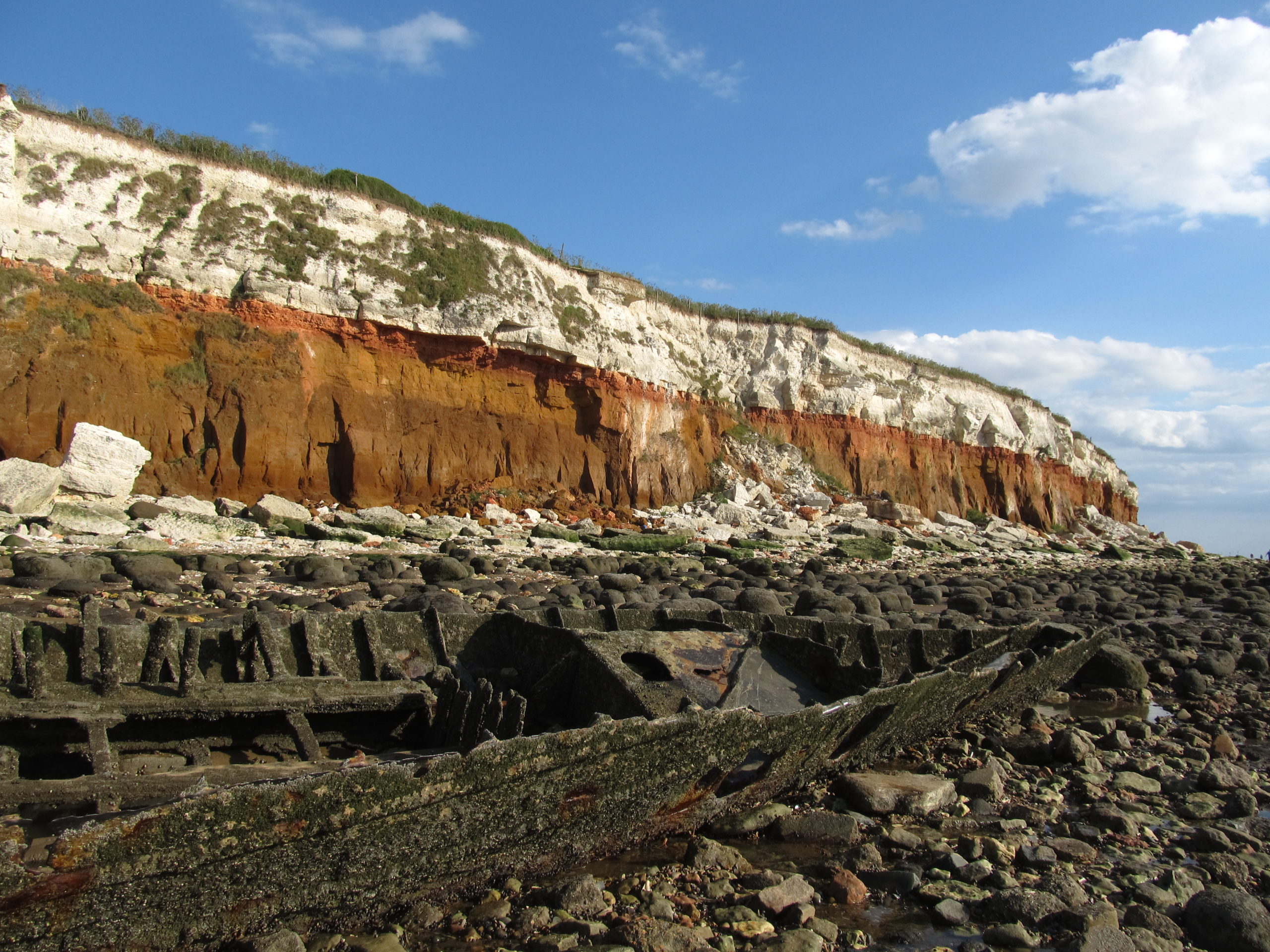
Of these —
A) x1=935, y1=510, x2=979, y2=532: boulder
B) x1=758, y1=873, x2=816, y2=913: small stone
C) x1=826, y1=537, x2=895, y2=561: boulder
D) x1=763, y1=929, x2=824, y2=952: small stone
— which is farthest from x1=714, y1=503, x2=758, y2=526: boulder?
x1=763, y1=929, x2=824, y2=952: small stone

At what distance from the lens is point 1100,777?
6.09 meters

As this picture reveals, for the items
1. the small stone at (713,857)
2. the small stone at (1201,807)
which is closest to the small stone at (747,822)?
the small stone at (713,857)

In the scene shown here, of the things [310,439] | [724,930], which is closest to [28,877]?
[724,930]

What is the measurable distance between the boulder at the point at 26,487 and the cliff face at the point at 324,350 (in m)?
2.68

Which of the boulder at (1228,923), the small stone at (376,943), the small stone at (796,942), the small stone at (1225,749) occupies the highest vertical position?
the small stone at (1225,749)

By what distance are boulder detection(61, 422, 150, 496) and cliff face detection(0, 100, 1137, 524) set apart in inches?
34.4

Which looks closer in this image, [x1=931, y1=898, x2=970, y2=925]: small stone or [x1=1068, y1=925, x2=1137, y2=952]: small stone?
[x1=1068, y1=925, x2=1137, y2=952]: small stone

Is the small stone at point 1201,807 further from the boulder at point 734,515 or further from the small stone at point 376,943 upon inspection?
the boulder at point 734,515

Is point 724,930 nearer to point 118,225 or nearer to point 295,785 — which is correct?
point 295,785

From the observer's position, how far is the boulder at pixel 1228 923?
145 inches

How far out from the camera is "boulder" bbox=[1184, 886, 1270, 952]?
3.70 metres

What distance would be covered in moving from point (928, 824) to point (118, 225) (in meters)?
21.5

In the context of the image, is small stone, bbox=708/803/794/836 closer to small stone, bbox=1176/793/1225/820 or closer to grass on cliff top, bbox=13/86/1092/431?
small stone, bbox=1176/793/1225/820

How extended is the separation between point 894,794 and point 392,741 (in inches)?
143
